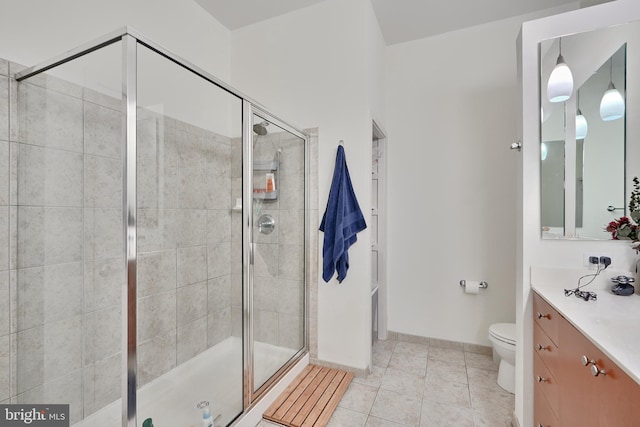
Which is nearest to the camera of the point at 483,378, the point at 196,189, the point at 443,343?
the point at 196,189

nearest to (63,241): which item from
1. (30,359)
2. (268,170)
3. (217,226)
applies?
(30,359)

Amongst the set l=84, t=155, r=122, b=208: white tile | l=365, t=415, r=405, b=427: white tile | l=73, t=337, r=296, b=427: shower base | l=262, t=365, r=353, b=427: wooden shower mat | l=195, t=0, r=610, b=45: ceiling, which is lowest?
l=365, t=415, r=405, b=427: white tile

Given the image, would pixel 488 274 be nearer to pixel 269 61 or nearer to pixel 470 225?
pixel 470 225

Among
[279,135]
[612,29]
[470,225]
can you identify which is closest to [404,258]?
[470,225]

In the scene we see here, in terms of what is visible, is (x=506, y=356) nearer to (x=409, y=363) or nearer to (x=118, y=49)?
(x=409, y=363)

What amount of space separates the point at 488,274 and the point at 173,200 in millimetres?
2534

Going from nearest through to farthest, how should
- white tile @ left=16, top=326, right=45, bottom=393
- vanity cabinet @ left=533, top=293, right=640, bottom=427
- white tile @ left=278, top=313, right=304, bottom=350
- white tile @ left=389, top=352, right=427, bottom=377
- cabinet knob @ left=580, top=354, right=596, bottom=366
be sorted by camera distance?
vanity cabinet @ left=533, top=293, right=640, bottom=427 → cabinet knob @ left=580, top=354, right=596, bottom=366 → white tile @ left=16, top=326, right=45, bottom=393 → white tile @ left=278, top=313, right=304, bottom=350 → white tile @ left=389, top=352, right=427, bottom=377

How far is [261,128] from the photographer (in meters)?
1.98

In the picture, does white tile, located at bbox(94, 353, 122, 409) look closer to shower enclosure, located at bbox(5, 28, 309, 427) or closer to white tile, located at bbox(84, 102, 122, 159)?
shower enclosure, located at bbox(5, 28, 309, 427)

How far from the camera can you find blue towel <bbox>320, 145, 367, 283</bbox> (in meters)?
2.19

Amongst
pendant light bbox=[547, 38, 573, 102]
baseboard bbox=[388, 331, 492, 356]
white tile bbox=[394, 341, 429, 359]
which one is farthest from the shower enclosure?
pendant light bbox=[547, 38, 573, 102]

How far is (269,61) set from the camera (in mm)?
2545

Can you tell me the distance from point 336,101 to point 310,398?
6.93 feet

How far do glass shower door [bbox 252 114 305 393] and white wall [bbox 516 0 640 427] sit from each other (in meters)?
1.45
